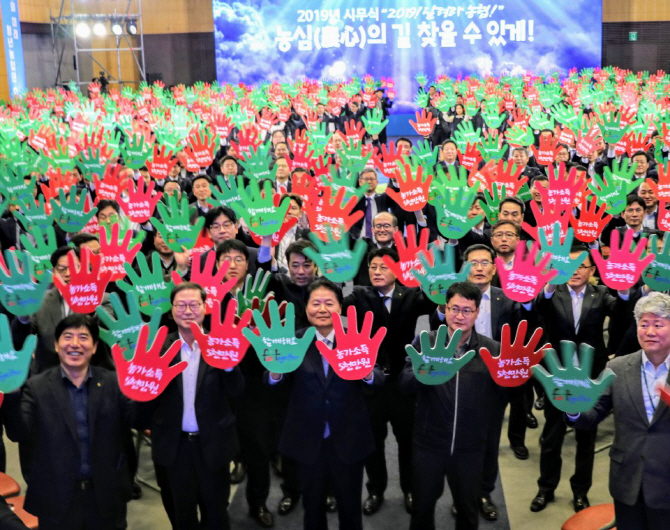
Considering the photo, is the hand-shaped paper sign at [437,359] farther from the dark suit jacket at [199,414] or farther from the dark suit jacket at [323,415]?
→ the dark suit jacket at [199,414]

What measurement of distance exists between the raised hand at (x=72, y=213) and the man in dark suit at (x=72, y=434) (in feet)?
7.37

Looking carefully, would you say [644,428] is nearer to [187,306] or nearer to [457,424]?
[457,424]

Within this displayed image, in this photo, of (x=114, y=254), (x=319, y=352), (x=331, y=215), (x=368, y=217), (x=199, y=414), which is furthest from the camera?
(x=368, y=217)

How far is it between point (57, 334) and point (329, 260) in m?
1.41

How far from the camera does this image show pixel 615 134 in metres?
7.62

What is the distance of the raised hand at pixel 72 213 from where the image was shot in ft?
16.4

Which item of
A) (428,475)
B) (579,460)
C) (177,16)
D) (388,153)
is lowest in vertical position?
(579,460)

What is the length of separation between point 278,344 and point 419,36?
1643cm

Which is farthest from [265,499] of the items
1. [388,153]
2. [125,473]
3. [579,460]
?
[388,153]

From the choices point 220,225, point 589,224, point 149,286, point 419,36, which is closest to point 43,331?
point 149,286

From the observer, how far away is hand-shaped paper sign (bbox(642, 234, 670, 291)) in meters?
3.74

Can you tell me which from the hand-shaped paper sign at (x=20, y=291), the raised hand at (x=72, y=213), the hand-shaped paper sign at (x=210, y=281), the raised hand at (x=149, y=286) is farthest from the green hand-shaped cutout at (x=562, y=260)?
the raised hand at (x=72, y=213)

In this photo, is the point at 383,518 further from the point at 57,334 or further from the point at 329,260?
the point at 57,334

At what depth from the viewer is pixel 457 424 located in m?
3.05
